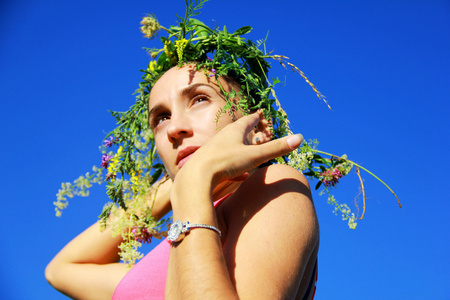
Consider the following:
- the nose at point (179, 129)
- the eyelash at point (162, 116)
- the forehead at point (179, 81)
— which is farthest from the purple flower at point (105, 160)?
the nose at point (179, 129)

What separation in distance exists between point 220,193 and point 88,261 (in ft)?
5.14

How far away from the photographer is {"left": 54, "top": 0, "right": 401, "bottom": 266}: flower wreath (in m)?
2.46

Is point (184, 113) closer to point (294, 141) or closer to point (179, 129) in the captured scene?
point (179, 129)

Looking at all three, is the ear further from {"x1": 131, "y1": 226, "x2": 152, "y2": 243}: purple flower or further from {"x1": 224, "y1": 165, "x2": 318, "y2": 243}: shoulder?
{"x1": 131, "y1": 226, "x2": 152, "y2": 243}: purple flower

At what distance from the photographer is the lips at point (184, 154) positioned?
1.99 m

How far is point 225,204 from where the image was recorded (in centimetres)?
177

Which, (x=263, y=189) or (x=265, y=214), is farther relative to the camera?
(x=263, y=189)

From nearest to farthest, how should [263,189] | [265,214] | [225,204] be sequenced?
[265,214] < [263,189] < [225,204]

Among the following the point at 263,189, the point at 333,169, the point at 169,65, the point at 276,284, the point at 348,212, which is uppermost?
the point at 169,65

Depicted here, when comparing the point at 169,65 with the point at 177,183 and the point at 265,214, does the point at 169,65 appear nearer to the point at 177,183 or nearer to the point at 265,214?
the point at 177,183

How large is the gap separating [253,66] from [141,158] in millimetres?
1263

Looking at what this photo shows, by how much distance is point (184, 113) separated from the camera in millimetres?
2129

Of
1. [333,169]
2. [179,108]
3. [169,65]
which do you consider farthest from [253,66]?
[333,169]

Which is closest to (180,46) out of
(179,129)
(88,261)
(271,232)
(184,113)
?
(184,113)
